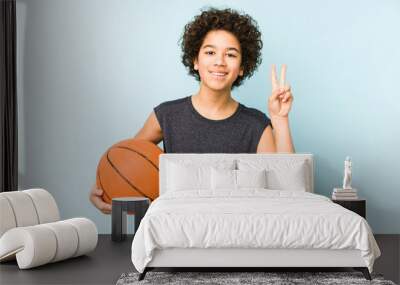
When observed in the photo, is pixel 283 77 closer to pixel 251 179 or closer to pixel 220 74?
pixel 220 74

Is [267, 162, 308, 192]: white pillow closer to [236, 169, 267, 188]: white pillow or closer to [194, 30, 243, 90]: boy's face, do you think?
[236, 169, 267, 188]: white pillow

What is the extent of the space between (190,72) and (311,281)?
303cm

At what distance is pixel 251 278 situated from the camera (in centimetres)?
474

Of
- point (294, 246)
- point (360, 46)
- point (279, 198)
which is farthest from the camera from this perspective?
point (360, 46)

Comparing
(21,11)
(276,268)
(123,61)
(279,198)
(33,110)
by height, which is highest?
(21,11)

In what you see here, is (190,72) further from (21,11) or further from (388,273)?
(388,273)

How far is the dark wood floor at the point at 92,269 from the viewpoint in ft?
15.8

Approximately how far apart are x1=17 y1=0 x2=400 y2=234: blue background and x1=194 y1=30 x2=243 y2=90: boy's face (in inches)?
9.6

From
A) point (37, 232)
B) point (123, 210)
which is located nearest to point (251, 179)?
point (123, 210)

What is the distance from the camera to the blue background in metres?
7.04

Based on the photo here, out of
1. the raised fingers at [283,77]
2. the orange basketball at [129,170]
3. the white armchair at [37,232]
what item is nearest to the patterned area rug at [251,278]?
the white armchair at [37,232]

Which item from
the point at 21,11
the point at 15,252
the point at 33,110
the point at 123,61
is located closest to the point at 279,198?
the point at 15,252

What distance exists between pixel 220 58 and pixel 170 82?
0.61 metres

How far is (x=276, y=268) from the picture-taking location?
204 inches
